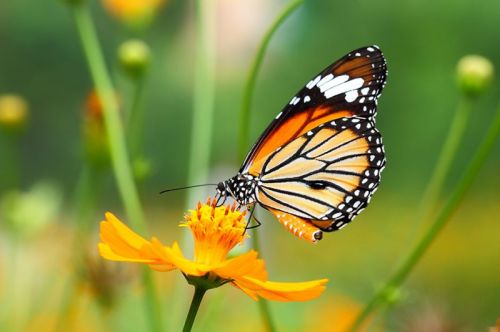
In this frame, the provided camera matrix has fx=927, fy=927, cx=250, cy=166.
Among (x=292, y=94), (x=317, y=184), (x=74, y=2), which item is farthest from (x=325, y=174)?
(x=292, y=94)

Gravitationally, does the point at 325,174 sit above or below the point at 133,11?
below

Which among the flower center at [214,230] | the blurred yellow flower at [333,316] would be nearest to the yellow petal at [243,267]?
the flower center at [214,230]

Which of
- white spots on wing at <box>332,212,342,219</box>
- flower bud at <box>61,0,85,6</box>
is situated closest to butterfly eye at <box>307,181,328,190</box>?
white spots on wing at <box>332,212,342,219</box>

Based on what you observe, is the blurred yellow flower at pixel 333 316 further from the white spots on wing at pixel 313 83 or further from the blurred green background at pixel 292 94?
the blurred green background at pixel 292 94

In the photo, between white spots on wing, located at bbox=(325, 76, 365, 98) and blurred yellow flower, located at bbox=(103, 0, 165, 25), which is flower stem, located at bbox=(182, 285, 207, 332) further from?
blurred yellow flower, located at bbox=(103, 0, 165, 25)

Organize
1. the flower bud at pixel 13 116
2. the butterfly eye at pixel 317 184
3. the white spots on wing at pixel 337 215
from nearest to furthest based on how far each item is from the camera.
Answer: the white spots on wing at pixel 337 215, the butterfly eye at pixel 317 184, the flower bud at pixel 13 116

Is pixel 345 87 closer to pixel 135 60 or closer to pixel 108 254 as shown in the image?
pixel 135 60
